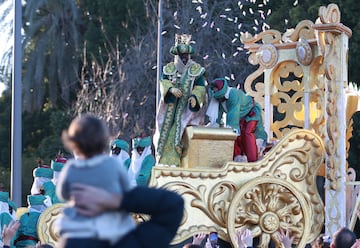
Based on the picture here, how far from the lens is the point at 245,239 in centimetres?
964

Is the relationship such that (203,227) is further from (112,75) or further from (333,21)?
(112,75)

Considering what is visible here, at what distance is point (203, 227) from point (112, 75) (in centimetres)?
1612

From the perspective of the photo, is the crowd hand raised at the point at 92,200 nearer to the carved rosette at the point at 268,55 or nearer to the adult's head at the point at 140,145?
the adult's head at the point at 140,145

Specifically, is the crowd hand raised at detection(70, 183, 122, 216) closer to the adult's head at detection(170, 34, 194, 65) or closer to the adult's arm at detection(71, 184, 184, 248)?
the adult's arm at detection(71, 184, 184, 248)

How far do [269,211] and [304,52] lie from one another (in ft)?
7.68

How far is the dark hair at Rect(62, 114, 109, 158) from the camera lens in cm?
356

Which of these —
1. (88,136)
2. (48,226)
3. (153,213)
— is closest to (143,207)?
(153,213)

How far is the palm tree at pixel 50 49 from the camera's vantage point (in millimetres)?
28328

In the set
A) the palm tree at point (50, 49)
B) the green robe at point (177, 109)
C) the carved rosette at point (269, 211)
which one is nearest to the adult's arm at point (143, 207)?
the carved rosette at point (269, 211)

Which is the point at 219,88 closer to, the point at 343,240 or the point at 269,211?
the point at 269,211

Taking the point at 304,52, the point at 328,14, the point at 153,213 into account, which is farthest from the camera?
the point at 304,52

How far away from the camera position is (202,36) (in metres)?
24.3

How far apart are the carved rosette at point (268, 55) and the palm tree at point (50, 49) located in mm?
15210

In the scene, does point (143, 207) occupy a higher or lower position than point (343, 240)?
higher
